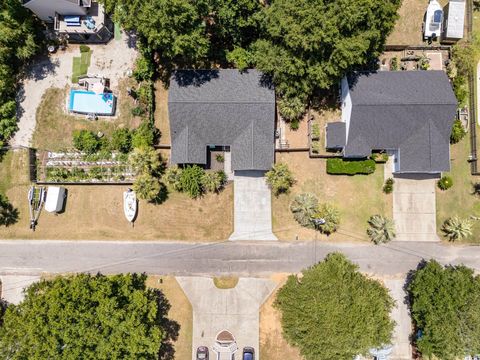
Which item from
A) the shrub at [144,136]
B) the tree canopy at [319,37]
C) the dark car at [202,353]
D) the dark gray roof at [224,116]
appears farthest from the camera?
the shrub at [144,136]

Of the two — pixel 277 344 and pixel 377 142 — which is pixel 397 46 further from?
pixel 277 344

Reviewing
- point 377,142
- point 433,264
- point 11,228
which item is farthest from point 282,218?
point 11,228

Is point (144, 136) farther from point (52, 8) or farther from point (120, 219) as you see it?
point (52, 8)

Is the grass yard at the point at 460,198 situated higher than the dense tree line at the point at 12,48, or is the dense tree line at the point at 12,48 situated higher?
the dense tree line at the point at 12,48

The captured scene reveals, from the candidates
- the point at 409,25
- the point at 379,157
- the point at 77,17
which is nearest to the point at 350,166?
the point at 379,157

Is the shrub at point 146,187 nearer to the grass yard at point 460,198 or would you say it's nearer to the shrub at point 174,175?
the shrub at point 174,175

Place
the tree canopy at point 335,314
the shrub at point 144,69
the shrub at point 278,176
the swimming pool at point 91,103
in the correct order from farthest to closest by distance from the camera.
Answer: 1. the swimming pool at point 91,103
2. the shrub at point 144,69
3. the shrub at point 278,176
4. the tree canopy at point 335,314

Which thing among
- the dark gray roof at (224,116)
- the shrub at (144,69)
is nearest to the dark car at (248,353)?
the dark gray roof at (224,116)
